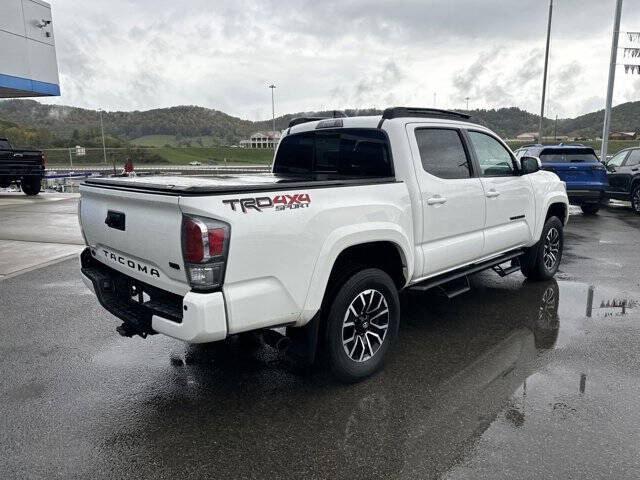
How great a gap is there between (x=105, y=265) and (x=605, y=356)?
4091mm

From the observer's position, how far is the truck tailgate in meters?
2.80

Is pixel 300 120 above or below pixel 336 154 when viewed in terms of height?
above

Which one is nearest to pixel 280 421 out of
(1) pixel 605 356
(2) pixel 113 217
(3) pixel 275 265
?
(3) pixel 275 265

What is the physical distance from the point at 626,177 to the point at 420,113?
10.9 metres

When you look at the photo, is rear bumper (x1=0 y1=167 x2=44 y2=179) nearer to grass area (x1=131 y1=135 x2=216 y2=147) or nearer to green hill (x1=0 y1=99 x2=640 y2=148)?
green hill (x1=0 y1=99 x2=640 y2=148)

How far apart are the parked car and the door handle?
35.3 feet

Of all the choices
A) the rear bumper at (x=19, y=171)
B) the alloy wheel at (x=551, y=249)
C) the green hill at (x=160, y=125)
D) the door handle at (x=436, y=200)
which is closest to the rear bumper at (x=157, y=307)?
the door handle at (x=436, y=200)

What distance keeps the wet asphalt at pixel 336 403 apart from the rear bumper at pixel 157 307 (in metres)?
0.60

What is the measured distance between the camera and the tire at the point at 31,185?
17.1 m

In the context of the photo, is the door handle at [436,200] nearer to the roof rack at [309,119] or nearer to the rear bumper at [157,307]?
the roof rack at [309,119]

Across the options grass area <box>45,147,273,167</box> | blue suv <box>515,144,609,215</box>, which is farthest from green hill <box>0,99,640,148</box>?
blue suv <box>515,144,609,215</box>

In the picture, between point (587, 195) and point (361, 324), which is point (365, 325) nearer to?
point (361, 324)

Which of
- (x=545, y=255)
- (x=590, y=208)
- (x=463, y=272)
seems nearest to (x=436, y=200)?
(x=463, y=272)

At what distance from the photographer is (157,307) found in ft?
9.92
